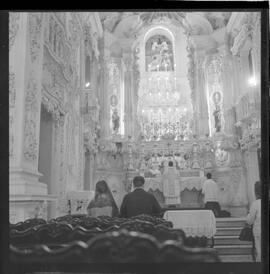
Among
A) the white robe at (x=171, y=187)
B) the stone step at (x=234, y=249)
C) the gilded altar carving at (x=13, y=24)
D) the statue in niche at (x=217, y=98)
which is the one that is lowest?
the stone step at (x=234, y=249)

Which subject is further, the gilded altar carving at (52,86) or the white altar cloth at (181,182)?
the gilded altar carving at (52,86)

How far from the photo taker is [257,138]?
2.49 m

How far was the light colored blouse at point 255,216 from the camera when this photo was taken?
2296mm

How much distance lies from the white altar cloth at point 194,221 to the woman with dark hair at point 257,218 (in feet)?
1.07

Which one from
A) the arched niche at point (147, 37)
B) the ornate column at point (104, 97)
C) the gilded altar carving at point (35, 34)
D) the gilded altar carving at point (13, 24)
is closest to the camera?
the gilded altar carving at point (13, 24)

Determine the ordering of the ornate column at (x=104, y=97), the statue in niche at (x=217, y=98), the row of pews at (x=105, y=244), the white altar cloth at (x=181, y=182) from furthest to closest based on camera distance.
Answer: the ornate column at (x=104, y=97) < the statue in niche at (x=217, y=98) < the white altar cloth at (x=181, y=182) < the row of pews at (x=105, y=244)

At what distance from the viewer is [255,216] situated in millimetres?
2375

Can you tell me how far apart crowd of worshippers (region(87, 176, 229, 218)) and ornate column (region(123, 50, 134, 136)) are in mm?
1043

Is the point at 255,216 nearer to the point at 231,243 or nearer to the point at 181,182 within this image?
the point at 231,243

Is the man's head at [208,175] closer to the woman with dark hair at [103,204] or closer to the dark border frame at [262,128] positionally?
the dark border frame at [262,128]

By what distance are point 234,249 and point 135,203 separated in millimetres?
868

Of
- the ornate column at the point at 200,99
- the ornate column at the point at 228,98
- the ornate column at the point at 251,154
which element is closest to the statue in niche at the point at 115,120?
the ornate column at the point at 200,99

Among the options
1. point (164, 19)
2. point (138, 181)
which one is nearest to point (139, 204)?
point (138, 181)

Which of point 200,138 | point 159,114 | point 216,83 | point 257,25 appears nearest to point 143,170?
point 200,138
